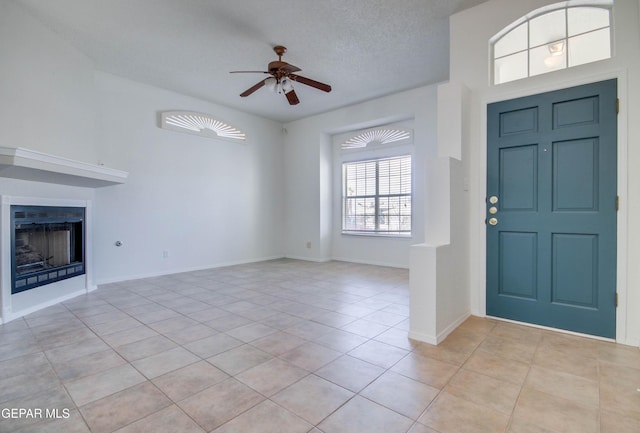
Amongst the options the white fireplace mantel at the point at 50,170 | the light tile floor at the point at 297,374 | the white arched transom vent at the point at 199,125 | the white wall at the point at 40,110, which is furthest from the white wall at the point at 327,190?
the white wall at the point at 40,110

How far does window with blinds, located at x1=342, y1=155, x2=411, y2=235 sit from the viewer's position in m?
5.98

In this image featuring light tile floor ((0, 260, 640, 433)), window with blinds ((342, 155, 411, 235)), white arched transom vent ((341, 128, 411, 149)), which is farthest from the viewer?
window with blinds ((342, 155, 411, 235))

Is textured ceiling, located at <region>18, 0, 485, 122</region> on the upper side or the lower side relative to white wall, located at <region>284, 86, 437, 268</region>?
upper

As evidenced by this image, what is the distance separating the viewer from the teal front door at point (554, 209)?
252 centimetres

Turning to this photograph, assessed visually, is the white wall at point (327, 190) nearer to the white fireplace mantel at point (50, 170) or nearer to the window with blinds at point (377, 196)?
the window with blinds at point (377, 196)

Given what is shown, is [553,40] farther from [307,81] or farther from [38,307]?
[38,307]

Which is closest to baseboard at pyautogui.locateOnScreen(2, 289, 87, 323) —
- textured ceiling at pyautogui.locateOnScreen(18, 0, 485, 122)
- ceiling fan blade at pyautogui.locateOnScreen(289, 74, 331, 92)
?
textured ceiling at pyautogui.locateOnScreen(18, 0, 485, 122)

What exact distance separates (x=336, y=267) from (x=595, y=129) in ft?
14.2

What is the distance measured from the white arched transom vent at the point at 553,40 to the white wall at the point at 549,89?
3.6 inches

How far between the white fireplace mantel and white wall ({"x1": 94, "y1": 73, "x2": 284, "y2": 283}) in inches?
36.9

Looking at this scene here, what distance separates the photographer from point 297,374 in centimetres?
203

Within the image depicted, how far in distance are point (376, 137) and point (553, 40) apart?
356 centimetres

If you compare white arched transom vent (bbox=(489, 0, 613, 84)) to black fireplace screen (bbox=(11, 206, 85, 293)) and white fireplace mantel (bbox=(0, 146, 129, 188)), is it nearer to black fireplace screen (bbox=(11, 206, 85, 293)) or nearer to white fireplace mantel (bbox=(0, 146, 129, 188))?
white fireplace mantel (bbox=(0, 146, 129, 188))

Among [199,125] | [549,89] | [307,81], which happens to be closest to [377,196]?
[307,81]
